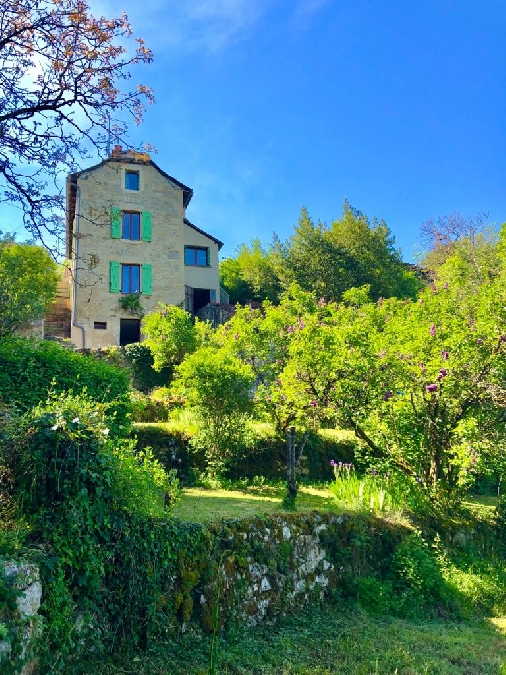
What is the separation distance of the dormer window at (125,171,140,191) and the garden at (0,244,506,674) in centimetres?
1429

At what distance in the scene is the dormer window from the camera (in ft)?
79.1

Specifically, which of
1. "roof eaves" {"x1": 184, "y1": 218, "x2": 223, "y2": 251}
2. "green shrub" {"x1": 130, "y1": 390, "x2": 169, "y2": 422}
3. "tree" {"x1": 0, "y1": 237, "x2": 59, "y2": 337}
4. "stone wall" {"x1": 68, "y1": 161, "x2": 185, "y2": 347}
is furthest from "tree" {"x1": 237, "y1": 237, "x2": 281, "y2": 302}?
"green shrub" {"x1": 130, "y1": 390, "x2": 169, "y2": 422}

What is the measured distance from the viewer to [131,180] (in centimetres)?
2420

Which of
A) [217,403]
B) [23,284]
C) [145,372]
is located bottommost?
[217,403]

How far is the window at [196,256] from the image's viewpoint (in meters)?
26.6

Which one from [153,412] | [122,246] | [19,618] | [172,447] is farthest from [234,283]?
[19,618]

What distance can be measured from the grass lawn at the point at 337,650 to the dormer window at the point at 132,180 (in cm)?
2177

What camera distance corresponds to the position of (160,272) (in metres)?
24.2

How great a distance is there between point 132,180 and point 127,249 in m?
3.58

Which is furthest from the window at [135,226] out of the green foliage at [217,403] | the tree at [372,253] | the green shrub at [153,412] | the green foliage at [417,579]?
the green foliage at [417,579]

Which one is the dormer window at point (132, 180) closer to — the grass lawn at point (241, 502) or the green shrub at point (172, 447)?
the green shrub at point (172, 447)

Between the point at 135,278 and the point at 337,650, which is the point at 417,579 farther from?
the point at 135,278

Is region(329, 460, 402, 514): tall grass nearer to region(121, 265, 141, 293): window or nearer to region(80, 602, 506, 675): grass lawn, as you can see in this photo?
region(80, 602, 506, 675): grass lawn

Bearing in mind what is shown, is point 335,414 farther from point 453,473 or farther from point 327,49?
point 327,49
